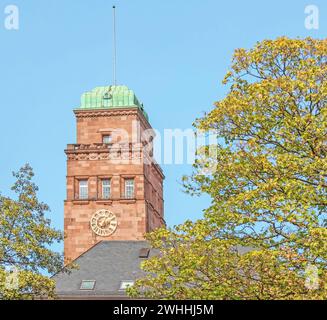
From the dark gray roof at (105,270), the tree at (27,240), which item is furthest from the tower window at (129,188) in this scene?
the tree at (27,240)

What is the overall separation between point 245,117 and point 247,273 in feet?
22.1

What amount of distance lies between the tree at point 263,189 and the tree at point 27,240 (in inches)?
276

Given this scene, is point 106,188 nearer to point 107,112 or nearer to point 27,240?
point 107,112

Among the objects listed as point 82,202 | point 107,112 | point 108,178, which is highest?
point 107,112

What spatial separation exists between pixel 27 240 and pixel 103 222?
258 feet

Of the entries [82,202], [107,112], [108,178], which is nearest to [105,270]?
[82,202]

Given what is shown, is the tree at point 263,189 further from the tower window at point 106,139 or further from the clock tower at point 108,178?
the tower window at point 106,139

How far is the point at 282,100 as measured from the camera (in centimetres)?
4131

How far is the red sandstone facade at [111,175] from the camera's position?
129 m

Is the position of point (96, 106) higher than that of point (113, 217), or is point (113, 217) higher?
point (96, 106)

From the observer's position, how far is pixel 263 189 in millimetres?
38656
